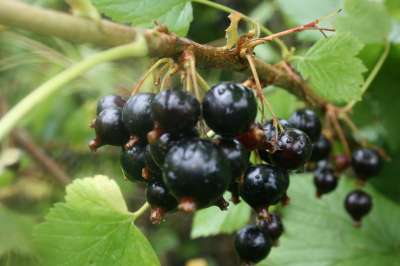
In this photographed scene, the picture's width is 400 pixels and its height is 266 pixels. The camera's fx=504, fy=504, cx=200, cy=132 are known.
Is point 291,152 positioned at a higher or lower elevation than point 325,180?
higher

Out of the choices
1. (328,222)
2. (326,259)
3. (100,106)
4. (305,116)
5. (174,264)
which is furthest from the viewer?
(174,264)

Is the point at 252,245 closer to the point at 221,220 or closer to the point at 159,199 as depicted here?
the point at 159,199

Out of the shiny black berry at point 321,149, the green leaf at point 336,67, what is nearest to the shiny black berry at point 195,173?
the green leaf at point 336,67

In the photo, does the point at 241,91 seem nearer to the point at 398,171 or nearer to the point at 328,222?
the point at 328,222

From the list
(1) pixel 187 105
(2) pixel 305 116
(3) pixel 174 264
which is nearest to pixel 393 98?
(2) pixel 305 116

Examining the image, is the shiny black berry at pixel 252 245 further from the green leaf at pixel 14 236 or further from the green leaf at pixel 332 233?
the green leaf at pixel 14 236

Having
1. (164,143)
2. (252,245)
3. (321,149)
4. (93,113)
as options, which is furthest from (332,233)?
(93,113)
